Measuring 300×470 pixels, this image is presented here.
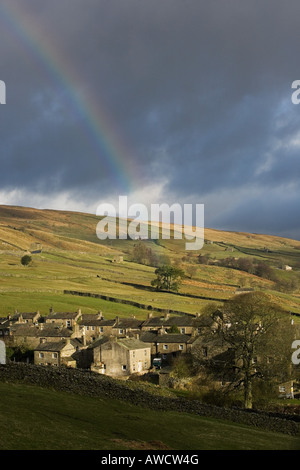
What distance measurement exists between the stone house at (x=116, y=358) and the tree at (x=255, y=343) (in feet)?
54.7

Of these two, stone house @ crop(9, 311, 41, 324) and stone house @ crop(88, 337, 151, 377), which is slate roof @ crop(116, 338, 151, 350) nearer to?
stone house @ crop(88, 337, 151, 377)

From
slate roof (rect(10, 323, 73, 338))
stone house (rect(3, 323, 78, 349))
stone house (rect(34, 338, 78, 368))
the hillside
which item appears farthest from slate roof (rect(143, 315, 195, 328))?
the hillside

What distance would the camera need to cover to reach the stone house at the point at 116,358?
64.6 meters

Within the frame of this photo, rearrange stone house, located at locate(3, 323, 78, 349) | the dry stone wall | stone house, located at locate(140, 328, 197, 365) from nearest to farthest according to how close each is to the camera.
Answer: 1. the dry stone wall
2. stone house, located at locate(140, 328, 197, 365)
3. stone house, located at locate(3, 323, 78, 349)

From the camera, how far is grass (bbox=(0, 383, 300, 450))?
73.1 feet

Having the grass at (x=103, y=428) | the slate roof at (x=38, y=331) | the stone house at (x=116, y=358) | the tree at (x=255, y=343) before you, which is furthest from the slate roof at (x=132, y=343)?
the grass at (x=103, y=428)

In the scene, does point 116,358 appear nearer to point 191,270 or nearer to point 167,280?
point 167,280

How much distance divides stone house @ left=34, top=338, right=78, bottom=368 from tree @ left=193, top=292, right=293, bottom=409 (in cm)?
2458

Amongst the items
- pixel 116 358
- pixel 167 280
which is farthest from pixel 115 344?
pixel 167 280

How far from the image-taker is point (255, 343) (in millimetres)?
48031

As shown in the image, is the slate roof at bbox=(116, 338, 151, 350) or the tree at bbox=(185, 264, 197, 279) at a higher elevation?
the tree at bbox=(185, 264, 197, 279)

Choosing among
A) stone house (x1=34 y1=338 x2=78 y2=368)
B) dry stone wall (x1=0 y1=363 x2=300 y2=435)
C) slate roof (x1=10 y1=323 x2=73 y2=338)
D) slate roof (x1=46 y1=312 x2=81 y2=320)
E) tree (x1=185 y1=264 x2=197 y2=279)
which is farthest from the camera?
tree (x1=185 y1=264 x2=197 y2=279)

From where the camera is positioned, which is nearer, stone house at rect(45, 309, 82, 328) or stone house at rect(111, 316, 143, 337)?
stone house at rect(111, 316, 143, 337)

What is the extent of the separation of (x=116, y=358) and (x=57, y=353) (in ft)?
29.2
